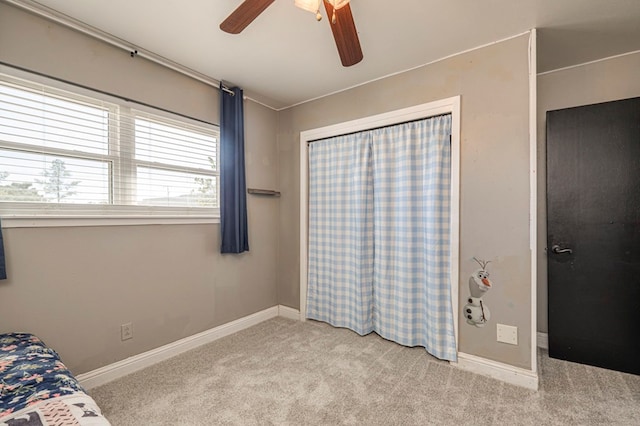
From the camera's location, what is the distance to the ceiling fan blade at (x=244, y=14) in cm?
131

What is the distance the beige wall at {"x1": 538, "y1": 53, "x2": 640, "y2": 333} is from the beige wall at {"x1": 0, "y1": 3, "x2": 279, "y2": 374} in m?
2.75

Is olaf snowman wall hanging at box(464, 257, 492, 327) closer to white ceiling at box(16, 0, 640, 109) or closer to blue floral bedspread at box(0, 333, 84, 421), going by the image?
white ceiling at box(16, 0, 640, 109)

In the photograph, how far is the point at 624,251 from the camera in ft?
7.23

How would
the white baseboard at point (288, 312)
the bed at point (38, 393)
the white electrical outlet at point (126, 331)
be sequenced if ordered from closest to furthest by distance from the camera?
the bed at point (38, 393), the white electrical outlet at point (126, 331), the white baseboard at point (288, 312)

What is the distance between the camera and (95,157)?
2.04 metres

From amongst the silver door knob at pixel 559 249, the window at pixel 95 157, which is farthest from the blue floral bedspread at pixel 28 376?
the silver door knob at pixel 559 249

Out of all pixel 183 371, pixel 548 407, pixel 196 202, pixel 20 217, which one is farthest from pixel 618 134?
pixel 20 217

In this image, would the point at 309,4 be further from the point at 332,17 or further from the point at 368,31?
the point at 368,31

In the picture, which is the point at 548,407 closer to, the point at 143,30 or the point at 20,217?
the point at 20,217

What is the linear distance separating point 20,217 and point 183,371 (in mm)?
1426

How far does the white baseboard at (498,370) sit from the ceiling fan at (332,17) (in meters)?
2.22

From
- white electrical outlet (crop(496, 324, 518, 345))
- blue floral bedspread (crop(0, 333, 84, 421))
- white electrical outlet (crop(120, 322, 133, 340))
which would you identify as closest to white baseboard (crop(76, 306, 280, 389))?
white electrical outlet (crop(120, 322, 133, 340))

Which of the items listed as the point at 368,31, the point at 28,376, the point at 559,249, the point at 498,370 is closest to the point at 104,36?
the point at 368,31

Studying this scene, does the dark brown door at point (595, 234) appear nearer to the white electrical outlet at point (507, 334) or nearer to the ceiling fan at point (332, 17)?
the white electrical outlet at point (507, 334)
